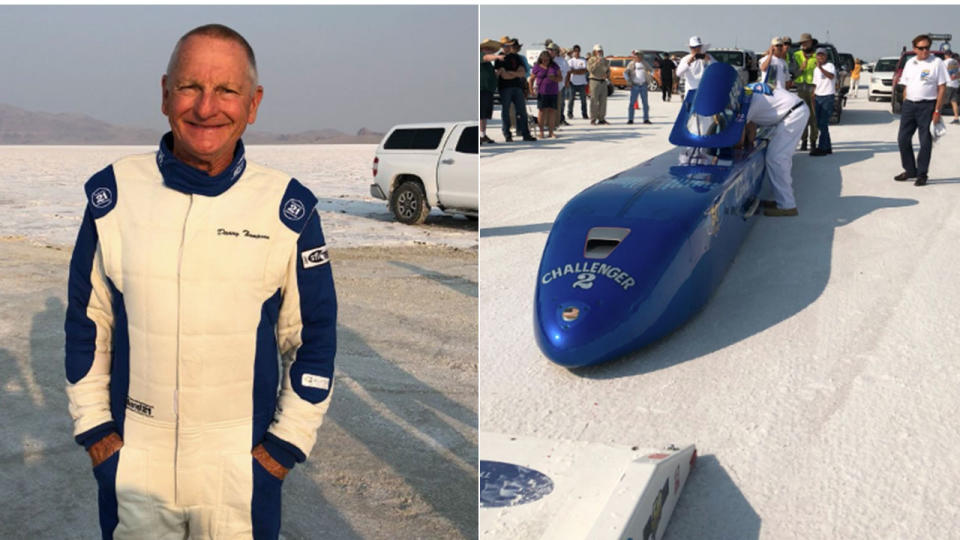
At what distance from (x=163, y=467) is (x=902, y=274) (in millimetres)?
6391

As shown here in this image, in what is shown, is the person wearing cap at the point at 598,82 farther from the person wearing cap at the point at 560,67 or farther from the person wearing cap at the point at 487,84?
the person wearing cap at the point at 487,84

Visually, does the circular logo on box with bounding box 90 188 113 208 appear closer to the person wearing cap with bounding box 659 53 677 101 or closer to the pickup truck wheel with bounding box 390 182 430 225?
the pickup truck wheel with bounding box 390 182 430 225

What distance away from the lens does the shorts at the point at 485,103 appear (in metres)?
15.2

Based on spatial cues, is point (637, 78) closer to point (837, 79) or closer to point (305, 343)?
point (837, 79)

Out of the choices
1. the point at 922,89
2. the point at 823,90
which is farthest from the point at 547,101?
the point at 922,89

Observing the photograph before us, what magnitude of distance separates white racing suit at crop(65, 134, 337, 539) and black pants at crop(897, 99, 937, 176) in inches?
373

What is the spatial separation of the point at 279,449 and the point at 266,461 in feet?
0.13

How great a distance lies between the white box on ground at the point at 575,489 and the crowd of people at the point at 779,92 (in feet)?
17.6

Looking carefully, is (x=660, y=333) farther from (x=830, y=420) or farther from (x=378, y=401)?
(x=378, y=401)

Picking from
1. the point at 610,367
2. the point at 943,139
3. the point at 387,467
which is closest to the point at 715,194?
the point at 610,367

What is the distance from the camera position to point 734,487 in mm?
3914

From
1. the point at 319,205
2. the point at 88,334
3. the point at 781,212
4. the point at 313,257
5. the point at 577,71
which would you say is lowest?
the point at 319,205

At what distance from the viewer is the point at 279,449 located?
81.4 inches

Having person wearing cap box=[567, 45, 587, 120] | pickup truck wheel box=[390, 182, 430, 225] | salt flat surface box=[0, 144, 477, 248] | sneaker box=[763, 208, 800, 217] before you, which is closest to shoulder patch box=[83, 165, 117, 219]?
sneaker box=[763, 208, 800, 217]
